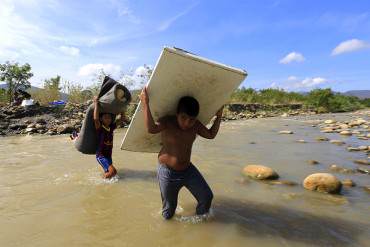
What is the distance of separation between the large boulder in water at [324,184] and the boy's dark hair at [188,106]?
236 cm

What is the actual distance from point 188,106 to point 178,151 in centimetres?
48

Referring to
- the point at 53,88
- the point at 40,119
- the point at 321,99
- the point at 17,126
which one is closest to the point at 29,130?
the point at 17,126

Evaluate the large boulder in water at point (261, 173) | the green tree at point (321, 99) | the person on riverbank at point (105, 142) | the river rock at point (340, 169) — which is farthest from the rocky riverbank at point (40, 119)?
the green tree at point (321, 99)

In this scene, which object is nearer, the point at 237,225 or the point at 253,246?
the point at 253,246

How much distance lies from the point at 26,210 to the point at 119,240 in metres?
1.54

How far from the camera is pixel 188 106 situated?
3.76 meters

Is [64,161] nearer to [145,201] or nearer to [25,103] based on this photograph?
[145,201]

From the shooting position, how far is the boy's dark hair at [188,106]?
376 cm

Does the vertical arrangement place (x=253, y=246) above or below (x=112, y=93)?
below

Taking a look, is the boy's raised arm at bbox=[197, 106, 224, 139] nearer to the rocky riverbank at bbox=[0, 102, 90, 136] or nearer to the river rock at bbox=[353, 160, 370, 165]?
the river rock at bbox=[353, 160, 370, 165]

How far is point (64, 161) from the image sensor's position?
726cm

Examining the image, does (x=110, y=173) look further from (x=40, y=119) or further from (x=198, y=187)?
(x=40, y=119)

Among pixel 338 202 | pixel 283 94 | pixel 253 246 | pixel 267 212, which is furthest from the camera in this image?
pixel 283 94

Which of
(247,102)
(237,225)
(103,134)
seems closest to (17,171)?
(103,134)
